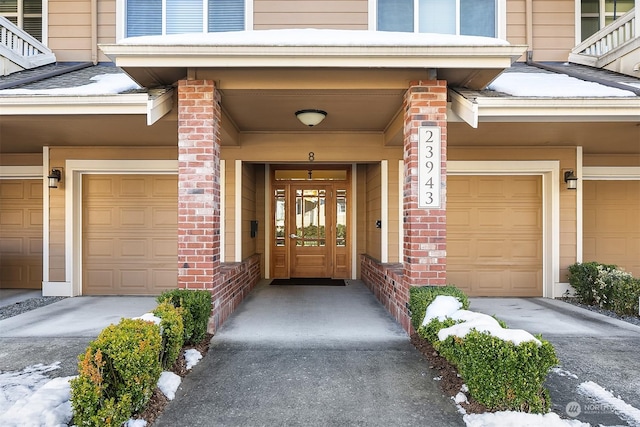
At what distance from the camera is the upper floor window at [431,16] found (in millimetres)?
6566

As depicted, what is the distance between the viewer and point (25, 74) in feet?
19.1

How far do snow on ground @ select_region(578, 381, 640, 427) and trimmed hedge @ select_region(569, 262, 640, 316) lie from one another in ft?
9.37

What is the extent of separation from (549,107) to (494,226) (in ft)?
8.89

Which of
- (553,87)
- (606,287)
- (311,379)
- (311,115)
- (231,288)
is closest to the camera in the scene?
(311,379)

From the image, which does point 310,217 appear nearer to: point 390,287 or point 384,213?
point 384,213

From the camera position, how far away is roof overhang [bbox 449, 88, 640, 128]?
4.23m

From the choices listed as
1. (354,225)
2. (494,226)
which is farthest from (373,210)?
(494,226)

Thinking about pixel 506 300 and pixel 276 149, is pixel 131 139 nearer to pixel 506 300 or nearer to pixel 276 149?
pixel 276 149

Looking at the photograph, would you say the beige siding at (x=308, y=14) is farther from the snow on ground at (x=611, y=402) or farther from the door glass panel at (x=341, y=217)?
the snow on ground at (x=611, y=402)

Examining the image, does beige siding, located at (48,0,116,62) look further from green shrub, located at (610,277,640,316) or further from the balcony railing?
green shrub, located at (610,277,640,316)

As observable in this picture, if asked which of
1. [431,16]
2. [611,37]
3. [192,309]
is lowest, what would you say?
[192,309]

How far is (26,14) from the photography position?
7.00 metres

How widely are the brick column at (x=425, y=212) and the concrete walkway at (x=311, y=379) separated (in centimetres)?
80

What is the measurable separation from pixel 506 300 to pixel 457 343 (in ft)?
13.0
